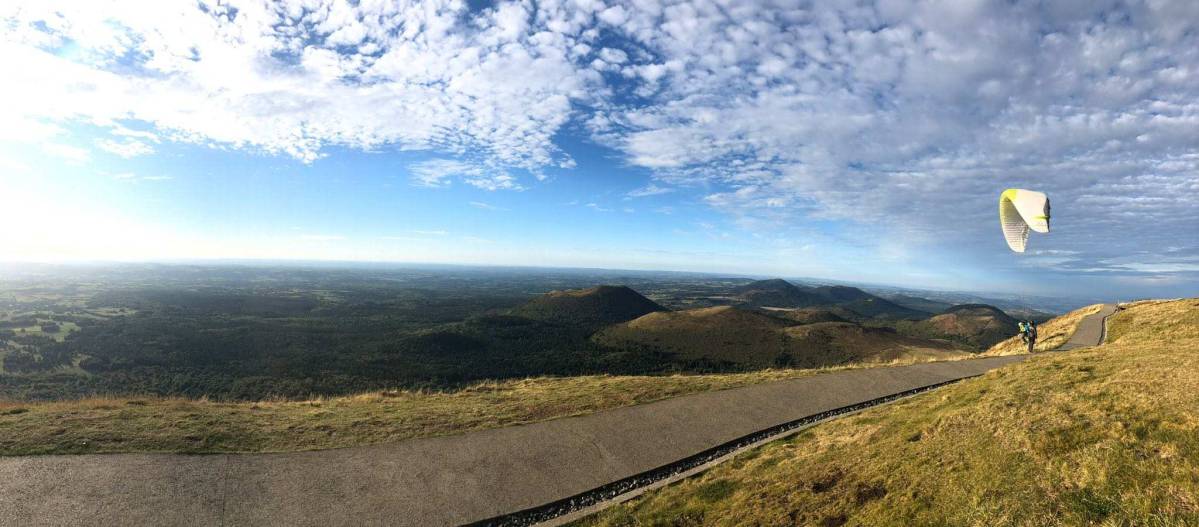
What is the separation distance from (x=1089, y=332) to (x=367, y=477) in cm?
3978

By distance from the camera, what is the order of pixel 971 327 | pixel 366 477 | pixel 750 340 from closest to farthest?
pixel 366 477 → pixel 750 340 → pixel 971 327

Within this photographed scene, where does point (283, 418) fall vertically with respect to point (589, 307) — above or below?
above

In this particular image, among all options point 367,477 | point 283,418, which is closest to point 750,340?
point 283,418

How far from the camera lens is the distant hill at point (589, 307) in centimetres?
12925

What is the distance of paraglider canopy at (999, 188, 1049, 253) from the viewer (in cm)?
1495

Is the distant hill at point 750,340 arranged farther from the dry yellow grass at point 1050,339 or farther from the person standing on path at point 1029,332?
the person standing on path at point 1029,332

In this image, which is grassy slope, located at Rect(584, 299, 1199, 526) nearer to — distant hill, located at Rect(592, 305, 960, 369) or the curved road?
the curved road

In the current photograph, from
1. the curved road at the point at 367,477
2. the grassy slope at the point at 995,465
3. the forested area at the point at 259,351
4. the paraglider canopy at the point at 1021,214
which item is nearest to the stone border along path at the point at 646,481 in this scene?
the curved road at the point at 367,477

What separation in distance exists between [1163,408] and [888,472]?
476 centimetres

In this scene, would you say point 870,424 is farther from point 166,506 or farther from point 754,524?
point 166,506

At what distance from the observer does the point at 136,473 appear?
8.90m

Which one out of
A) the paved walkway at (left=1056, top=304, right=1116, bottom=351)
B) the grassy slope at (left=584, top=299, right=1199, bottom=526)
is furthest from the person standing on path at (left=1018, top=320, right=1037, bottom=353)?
the grassy slope at (left=584, top=299, right=1199, bottom=526)

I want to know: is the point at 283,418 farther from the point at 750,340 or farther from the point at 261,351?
the point at 261,351

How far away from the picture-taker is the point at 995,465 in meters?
7.21
